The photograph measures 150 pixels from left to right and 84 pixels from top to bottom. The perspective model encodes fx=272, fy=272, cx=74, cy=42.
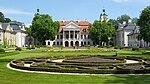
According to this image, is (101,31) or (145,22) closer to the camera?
(145,22)

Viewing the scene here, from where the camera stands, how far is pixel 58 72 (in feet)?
63.7

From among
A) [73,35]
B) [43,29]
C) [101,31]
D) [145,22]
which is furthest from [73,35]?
[145,22]

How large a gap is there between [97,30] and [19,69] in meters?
73.4

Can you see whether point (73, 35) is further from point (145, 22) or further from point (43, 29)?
point (145, 22)

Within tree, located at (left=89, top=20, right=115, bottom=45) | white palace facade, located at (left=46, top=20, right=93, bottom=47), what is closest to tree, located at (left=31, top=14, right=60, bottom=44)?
tree, located at (left=89, top=20, right=115, bottom=45)

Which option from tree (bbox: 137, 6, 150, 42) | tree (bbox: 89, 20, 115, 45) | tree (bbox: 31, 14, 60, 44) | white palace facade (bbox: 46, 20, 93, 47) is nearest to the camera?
tree (bbox: 137, 6, 150, 42)

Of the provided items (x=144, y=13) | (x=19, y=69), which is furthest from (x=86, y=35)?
(x=19, y=69)

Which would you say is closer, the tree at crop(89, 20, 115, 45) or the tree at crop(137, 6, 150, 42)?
the tree at crop(137, 6, 150, 42)

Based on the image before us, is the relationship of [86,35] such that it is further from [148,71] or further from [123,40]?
[148,71]

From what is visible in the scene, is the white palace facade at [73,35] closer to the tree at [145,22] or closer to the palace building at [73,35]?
the palace building at [73,35]

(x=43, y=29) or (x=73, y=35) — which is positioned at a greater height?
(x=43, y=29)

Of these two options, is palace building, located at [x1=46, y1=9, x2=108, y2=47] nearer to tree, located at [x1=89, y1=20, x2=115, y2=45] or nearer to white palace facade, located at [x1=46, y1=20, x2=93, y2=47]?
white palace facade, located at [x1=46, y1=20, x2=93, y2=47]

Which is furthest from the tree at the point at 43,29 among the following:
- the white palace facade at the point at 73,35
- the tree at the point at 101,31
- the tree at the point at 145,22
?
the tree at the point at 145,22

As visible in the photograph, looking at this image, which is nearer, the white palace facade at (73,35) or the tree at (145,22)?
the tree at (145,22)
